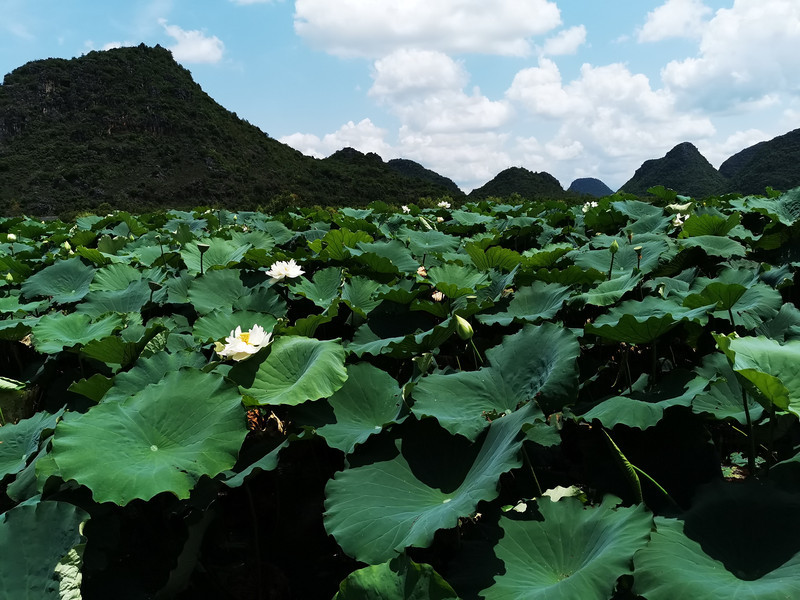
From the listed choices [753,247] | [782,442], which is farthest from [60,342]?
[753,247]

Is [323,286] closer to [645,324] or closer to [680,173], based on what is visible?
[645,324]

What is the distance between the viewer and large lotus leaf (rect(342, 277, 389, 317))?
216 centimetres

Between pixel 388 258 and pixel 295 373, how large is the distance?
45.0 inches

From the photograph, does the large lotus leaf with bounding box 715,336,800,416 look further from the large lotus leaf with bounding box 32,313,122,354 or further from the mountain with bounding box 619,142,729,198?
the mountain with bounding box 619,142,729,198

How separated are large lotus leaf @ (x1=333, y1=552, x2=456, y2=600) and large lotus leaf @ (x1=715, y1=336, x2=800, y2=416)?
0.68 m

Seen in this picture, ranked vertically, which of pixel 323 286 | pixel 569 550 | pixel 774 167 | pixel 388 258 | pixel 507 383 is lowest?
pixel 569 550

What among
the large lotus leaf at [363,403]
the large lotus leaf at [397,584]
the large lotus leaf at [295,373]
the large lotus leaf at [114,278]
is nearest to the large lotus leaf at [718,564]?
the large lotus leaf at [397,584]

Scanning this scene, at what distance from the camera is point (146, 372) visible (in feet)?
5.41

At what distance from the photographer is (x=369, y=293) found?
221 centimetres

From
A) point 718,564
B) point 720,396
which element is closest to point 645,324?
point 720,396

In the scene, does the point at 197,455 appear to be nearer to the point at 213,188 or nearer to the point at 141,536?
the point at 141,536

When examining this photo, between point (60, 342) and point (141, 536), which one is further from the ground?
point (60, 342)

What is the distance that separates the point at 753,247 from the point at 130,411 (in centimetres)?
294

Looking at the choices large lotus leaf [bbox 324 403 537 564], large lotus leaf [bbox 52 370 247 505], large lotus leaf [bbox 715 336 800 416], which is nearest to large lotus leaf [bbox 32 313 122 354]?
large lotus leaf [bbox 52 370 247 505]
